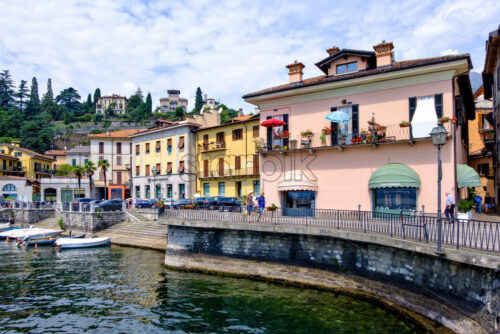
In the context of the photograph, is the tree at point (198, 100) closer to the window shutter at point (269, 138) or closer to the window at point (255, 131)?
the window at point (255, 131)

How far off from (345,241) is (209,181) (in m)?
29.9

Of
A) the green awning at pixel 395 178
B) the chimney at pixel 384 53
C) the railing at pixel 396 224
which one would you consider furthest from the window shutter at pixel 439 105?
the railing at pixel 396 224

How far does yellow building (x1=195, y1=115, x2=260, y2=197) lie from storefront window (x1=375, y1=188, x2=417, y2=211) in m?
17.5

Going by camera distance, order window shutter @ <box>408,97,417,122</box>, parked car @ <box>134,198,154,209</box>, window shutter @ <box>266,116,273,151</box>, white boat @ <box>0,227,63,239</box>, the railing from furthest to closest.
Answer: parked car @ <box>134,198,154,209</box>
white boat @ <box>0,227,63,239</box>
window shutter @ <box>266,116,273,151</box>
window shutter @ <box>408,97,417,122</box>
the railing

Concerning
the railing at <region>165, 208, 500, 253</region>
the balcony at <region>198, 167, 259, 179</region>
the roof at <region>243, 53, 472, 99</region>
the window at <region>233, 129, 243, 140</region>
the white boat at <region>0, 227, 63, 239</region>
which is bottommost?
→ the white boat at <region>0, 227, 63, 239</region>

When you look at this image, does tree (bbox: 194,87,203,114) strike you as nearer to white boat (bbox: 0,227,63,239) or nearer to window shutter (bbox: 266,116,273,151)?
white boat (bbox: 0,227,63,239)

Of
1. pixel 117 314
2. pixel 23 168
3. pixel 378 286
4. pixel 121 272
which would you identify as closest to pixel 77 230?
pixel 121 272

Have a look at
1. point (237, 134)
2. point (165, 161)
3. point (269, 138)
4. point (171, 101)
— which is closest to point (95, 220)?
point (165, 161)

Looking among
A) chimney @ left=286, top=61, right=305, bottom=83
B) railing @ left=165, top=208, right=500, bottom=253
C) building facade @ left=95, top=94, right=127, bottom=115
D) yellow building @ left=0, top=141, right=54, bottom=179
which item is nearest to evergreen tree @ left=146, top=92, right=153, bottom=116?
building facade @ left=95, top=94, right=127, bottom=115

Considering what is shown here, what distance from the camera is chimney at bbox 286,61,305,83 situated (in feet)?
87.2

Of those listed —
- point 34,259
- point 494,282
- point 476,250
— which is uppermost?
point 476,250

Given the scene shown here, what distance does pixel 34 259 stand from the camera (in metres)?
27.4

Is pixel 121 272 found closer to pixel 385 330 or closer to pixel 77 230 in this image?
pixel 385 330

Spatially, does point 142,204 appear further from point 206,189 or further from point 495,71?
point 495,71
